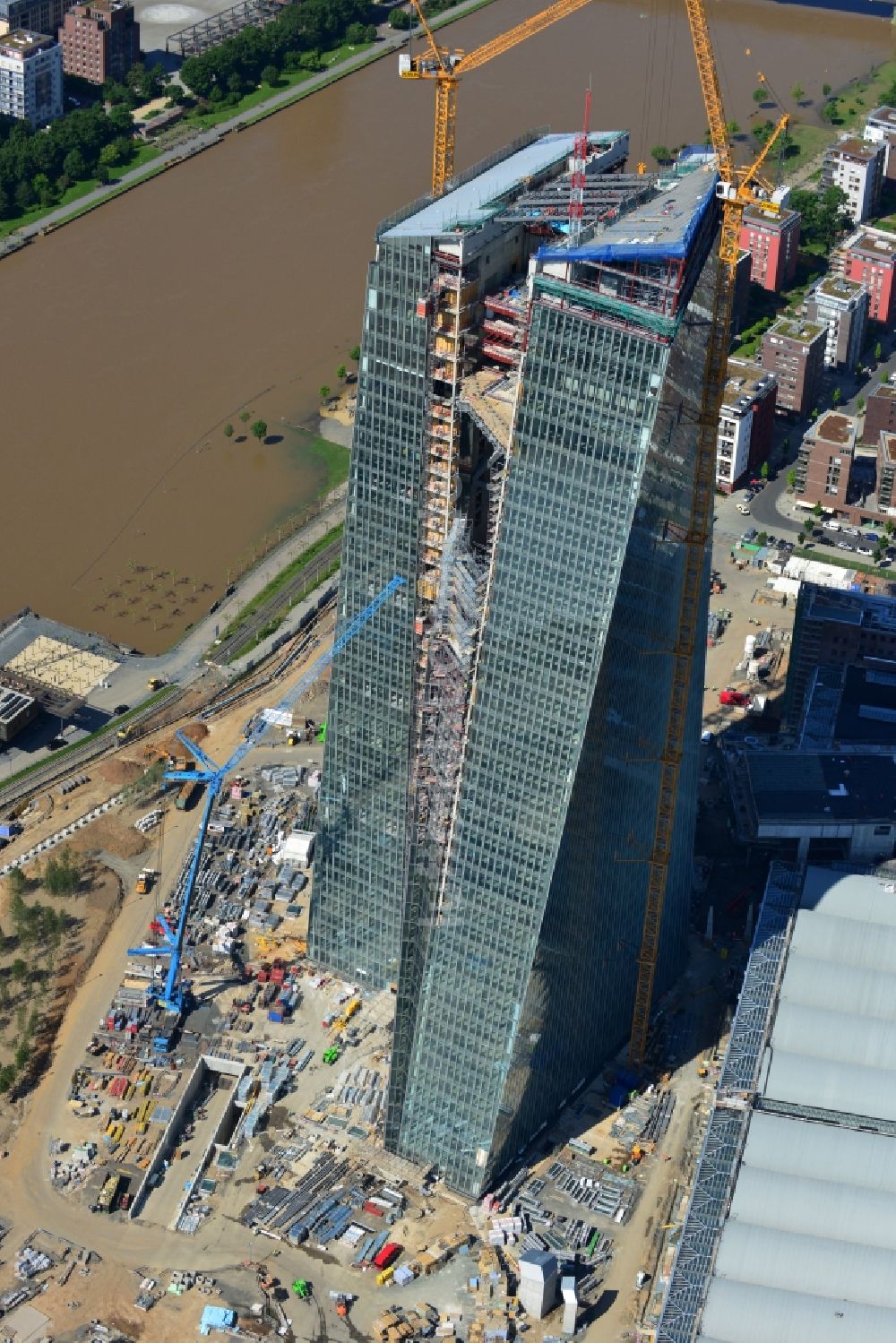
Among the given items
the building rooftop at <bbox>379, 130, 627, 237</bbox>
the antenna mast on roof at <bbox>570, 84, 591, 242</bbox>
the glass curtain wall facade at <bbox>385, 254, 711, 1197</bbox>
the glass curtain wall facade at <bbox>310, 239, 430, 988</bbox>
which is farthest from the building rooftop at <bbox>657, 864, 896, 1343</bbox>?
the building rooftop at <bbox>379, 130, 627, 237</bbox>

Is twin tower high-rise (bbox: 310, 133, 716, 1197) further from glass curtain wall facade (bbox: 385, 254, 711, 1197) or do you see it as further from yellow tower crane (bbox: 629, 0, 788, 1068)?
yellow tower crane (bbox: 629, 0, 788, 1068)

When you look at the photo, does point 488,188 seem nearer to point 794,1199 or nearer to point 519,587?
point 519,587

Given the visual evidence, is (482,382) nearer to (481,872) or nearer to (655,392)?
(655,392)

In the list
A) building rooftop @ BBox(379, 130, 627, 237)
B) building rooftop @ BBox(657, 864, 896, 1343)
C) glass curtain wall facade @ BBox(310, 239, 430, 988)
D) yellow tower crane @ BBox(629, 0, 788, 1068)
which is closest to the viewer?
building rooftop @ BBox(379, 130, 627, 237)

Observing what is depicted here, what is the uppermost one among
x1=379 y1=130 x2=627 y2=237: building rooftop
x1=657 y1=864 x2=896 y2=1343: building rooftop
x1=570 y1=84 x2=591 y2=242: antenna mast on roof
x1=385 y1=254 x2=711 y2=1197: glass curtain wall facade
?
x1=570 y1=84 x2=591 y2=242: antenna mast on roof

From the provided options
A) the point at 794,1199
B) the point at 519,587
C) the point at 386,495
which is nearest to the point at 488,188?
the point at 386,495

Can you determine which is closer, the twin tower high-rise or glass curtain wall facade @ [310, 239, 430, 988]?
the twin tower high-rise

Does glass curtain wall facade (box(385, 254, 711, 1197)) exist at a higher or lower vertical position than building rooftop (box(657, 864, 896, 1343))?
higher

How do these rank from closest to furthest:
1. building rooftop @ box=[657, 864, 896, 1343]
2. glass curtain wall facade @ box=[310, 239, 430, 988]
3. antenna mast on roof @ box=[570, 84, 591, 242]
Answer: antenna mast on roof @ box=[570, 84, 591, 242] < glass curtain wall facade @ box=[310, 239, 430, 988] < building rooftop @ box=[657, 864, 896, 1343]

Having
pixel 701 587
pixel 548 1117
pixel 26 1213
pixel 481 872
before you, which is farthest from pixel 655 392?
pixel 26 1213
